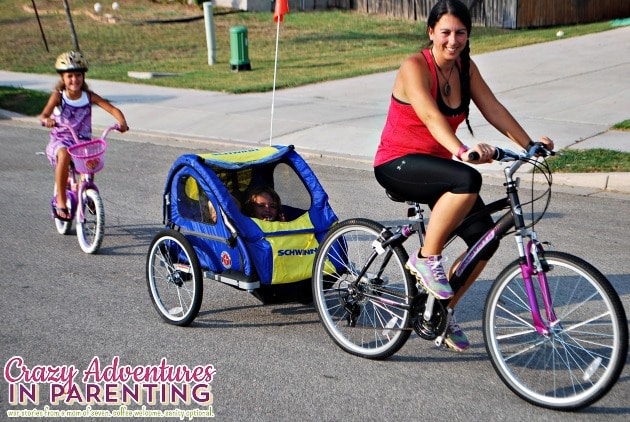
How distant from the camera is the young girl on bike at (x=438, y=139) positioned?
486cm

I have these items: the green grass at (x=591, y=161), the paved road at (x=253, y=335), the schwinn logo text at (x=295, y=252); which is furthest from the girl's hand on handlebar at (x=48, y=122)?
the green grass at (x=591, y=161)

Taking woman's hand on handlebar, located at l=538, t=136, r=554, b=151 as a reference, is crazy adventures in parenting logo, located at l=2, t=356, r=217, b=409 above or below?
below

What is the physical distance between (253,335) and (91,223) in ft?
9.25

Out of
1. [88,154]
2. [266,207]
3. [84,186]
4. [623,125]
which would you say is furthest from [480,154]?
[623,125]

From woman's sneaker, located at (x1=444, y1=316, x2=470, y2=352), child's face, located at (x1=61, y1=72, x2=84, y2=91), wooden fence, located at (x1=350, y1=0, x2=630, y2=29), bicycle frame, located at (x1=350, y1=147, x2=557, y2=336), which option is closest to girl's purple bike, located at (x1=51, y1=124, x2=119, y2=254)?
child's face, located at (x1=61, y1=72, x2=84, y2=91)

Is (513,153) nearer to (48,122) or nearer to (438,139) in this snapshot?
(438,139)

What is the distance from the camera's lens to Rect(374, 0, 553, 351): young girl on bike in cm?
486

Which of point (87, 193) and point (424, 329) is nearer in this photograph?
point (424, 329)

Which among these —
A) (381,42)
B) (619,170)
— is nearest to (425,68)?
(619,170)

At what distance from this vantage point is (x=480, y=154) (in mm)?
4504

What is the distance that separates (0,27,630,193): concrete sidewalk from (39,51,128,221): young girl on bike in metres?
3.63

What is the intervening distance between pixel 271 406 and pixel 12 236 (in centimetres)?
448

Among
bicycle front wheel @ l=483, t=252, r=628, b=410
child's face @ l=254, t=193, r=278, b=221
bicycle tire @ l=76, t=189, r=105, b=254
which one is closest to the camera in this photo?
bicycle front wheel @ l=483, t=252, r=628, b=410

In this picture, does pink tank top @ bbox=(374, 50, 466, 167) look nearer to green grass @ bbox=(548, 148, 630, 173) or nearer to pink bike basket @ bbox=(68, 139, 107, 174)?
pink bike basket @ bbox=(68, 139, 107, 174)
